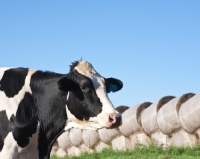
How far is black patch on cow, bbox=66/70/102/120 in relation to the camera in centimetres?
618

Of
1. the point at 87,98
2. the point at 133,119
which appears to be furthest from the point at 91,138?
the point at 87,98

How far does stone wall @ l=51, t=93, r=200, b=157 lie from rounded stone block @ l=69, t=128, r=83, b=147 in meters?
1.66

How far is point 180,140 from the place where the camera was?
1091 centimetres

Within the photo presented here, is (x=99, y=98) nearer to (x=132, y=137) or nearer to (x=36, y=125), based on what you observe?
(x=36, y=125)

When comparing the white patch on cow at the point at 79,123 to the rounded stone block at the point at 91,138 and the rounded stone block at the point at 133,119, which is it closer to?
the rounded stone block at the point at 133,119

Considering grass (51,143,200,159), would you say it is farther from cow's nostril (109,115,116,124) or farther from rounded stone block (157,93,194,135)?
cow's nostril (109,115,116,124)

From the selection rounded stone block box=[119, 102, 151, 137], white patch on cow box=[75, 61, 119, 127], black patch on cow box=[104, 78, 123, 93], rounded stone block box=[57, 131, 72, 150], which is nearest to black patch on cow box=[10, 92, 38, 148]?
white patch on cow box=[75, 61, 119, 127]

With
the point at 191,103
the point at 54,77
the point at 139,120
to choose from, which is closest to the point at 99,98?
the point at 54,77

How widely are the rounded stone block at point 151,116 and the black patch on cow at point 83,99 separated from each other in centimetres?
540

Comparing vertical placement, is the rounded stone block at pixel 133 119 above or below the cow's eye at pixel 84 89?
below

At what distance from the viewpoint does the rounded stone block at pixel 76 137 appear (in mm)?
16375

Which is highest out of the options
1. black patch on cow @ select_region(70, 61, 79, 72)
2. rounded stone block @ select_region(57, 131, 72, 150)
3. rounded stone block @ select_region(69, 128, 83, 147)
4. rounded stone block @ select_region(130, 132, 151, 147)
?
black patch on cow @ select_region(70, 61, 79, 72)

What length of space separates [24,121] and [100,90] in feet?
2.88

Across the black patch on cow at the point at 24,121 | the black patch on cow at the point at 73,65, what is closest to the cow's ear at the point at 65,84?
the black patch on cow at the point at 73,65
